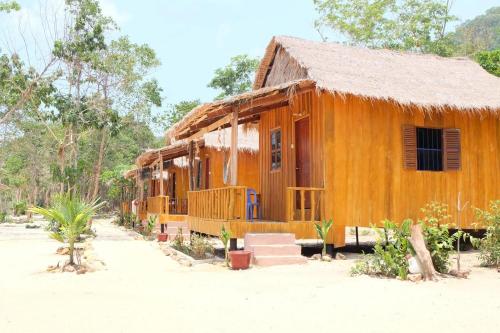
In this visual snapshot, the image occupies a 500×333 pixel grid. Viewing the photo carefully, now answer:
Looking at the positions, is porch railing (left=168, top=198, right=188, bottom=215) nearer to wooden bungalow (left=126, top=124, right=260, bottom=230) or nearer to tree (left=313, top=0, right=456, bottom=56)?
wooden bungalow (left=126, top=124, right=260, bottom=230)

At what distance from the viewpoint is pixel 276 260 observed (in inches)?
392

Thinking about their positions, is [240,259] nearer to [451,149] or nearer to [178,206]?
[451,149]

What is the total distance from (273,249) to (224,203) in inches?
55.2

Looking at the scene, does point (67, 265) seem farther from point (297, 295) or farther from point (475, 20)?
point (475, 20)

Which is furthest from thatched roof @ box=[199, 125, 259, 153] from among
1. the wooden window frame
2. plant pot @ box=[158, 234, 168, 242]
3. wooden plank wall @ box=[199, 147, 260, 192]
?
the wooden window frame

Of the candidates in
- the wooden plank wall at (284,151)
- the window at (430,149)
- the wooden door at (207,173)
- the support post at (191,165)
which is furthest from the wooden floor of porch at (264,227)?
the wooden door at (207,173)

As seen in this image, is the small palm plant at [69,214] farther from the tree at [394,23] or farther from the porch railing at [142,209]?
the tree at [394,23]

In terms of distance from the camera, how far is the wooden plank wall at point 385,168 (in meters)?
11.0

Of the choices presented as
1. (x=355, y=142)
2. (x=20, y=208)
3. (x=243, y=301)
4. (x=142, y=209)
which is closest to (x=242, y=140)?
(x=142, y=209)

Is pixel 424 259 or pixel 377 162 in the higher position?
pixel 377 162

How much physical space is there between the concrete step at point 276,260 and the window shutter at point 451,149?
444 centimetres

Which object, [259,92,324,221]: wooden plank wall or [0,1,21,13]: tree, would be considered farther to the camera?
[0,1,21,13]: tree

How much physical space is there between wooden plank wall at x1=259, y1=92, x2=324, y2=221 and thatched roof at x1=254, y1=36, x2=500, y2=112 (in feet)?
2.64

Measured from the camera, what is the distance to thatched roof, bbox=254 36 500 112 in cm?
1080
